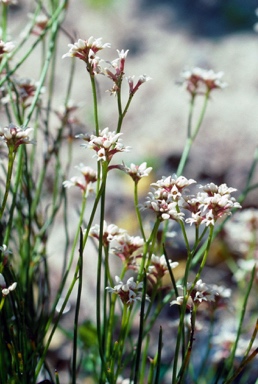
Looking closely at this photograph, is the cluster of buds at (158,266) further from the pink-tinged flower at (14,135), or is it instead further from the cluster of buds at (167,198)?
the pink-tinged flower at (14,135)

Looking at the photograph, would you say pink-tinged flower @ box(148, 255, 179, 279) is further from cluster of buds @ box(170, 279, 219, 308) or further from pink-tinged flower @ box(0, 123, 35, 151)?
pink-tinged flower @ box(0, 123, 35, 151)

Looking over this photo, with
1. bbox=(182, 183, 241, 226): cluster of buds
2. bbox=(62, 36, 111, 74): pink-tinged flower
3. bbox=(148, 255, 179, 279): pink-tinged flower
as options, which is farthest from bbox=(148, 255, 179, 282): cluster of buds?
bbox=(62, 36, 111, 74): pink-tinged flower

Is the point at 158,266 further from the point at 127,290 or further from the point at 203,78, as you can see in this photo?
the point at 203,78

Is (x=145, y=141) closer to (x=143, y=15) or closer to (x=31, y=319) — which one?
(x=143, y=15)

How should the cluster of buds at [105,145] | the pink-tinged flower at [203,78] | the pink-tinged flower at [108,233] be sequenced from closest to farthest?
the cluster of buds at [105,145] < the pink-tinged flower at [108,233] < the pink-tinged flower at [203,78]

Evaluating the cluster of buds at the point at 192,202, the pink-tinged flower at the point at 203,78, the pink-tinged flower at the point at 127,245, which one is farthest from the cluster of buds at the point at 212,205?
the pink-tinged flower at the point at 203,78

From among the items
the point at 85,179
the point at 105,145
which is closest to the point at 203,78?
the point at 85,179
